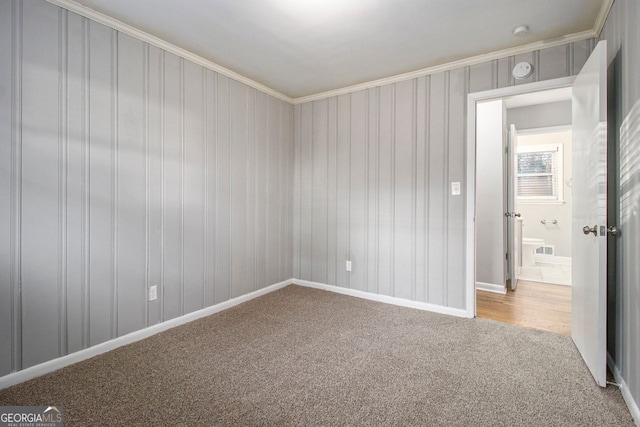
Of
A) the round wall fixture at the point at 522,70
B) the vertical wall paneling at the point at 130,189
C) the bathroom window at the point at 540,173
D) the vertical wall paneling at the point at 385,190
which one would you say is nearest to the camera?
the vertical wall paneling at the point at 130,189

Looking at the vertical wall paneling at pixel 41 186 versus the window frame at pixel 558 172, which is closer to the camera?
the vertical wall paneling at pixel 41 186

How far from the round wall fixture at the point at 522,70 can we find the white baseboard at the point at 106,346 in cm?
331

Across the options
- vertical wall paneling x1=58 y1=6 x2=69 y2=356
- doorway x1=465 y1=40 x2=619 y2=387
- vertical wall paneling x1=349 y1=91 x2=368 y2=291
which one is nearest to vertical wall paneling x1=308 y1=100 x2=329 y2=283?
vertical wall paneling x1=349 y1=91 x2=368 y2=291

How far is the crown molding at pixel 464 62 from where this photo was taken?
248 centimetres

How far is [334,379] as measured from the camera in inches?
76.0

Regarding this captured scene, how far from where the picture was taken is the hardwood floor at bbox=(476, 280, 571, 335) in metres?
2.86

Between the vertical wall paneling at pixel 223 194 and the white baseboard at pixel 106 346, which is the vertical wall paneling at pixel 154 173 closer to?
the white baseboard at pixel 106 346

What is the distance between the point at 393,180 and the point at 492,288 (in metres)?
1.91

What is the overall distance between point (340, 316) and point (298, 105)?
2.62 metres

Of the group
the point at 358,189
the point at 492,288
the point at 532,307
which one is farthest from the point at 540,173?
the point at 358,189

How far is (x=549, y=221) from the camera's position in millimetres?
5789

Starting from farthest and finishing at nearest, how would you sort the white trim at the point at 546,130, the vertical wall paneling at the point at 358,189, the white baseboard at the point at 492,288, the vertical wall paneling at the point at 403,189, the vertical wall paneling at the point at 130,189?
1. the white trim at the point at 546,130
2. the white baseboard at the point at 492,288
3. the vertical wall paneling at the point at 358,189
4. the vertical wall paneling at the point at 403,189
5. the vertical wall paneling at the point at 130,189

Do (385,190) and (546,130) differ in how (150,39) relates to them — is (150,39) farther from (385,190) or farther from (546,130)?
(546,130)

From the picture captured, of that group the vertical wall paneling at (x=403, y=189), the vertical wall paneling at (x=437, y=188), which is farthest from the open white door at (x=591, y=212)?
the vertical wall paneling at (x=403, y=189)
